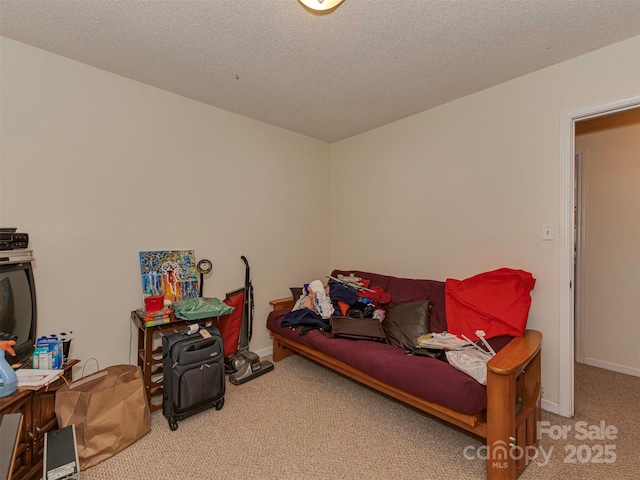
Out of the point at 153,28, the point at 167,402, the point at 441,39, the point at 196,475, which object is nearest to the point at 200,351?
the point at 167,402

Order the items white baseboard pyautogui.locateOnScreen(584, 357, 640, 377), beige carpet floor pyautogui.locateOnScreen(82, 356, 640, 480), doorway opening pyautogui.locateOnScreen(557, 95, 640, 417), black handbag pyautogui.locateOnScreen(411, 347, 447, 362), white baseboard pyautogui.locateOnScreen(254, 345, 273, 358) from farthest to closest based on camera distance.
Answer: white baseboard pyautogui.locateOnScreen(254, 345, 273, 358) < white baseboard pyautogui.locateOnScreen(584, 357, 640, 377) < doorway opening pyautogui.locateOnScreen(557, 95, 640, 417) < black handbag pyautogui.locateOnScreen(411, 347, 447, 362) < beige carpet floor pyautogui.locateOnScreen(82, 356, 640, 480)

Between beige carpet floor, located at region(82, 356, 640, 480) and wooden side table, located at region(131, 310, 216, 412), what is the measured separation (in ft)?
0.68

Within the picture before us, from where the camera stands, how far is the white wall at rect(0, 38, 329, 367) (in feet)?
6.51

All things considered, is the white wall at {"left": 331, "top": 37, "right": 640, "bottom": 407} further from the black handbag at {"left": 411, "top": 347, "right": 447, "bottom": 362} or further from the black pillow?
the black handbag at {"left": 411, "top": 347, "right": 447, "bottom": 362}

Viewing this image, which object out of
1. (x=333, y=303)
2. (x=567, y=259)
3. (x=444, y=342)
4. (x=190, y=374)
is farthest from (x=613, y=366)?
(x=190, y=374)

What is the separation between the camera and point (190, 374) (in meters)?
2.07

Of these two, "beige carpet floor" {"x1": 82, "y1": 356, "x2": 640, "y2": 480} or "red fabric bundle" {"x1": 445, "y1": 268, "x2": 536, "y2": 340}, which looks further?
"red fabric bundle" {"x1": 445, "y1": 268, "x2": 536, "y2": 340}

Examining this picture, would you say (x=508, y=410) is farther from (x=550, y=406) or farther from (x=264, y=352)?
(x=264, y=352)

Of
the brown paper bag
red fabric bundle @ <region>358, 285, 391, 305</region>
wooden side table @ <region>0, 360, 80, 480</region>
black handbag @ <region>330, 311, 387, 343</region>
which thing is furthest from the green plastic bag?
red fabric bundle @ <region>358, 285, 391, 305</region>

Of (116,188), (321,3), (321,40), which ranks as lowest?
(116,188)

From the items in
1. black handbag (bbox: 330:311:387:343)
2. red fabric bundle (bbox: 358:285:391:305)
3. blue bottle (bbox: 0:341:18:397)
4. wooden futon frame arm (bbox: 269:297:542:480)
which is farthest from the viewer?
red fabric bundle (bbox: 358:285:391:305)

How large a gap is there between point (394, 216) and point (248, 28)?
2123mm

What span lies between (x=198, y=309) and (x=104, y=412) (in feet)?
2.65

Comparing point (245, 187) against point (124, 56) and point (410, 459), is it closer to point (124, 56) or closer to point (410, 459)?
point (124, 56)
